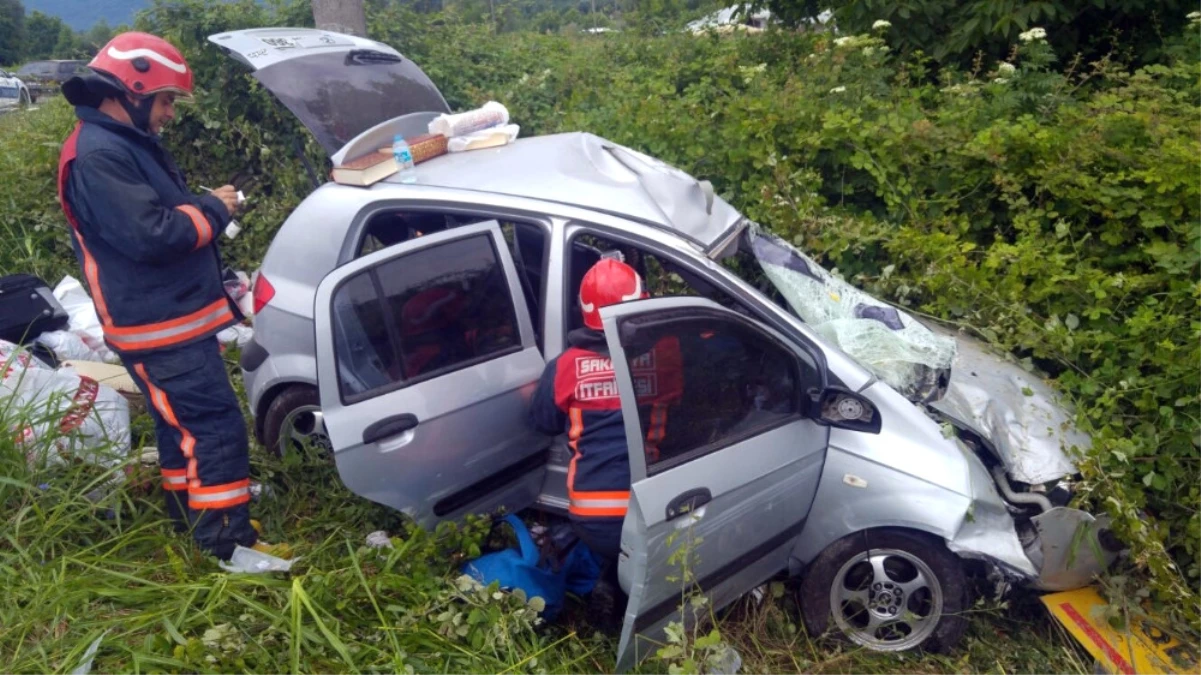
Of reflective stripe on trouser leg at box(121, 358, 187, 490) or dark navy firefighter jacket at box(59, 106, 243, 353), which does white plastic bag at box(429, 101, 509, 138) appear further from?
reflective stripe on trouser leg at box(121, 358, 187, 490)

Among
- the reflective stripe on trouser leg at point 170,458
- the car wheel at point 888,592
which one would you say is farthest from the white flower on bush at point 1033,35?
the reflective stripe on trouser leg at point 170,458

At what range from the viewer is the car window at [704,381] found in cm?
286

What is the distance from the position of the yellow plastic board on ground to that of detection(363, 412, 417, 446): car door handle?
2528mm

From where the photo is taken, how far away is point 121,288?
133 inches

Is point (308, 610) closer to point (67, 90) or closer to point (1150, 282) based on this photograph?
point (67, 90)

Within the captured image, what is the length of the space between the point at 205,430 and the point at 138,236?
81cm

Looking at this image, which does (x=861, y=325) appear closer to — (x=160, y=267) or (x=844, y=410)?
(x=844, y=410)

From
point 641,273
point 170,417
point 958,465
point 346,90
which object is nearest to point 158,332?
point 170,417

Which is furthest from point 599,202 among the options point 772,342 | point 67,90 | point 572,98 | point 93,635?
point 572,98

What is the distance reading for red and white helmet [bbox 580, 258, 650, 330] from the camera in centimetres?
325

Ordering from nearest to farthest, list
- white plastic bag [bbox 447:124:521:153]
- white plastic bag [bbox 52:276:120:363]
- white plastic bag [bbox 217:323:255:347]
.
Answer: white plastic bag [bbox 447:124:521:153] → white plastic bag [bbox 52:276:120:363] → white plastic bag [bbox 217:323:255:347]

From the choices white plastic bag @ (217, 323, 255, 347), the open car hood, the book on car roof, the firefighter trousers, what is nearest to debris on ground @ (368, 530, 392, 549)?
the firefighter trousers

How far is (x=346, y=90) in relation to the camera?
4621 millimetres

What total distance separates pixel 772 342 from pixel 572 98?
14.4 ft
